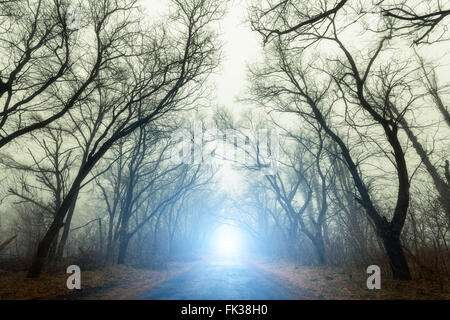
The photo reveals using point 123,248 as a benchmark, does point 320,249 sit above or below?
below

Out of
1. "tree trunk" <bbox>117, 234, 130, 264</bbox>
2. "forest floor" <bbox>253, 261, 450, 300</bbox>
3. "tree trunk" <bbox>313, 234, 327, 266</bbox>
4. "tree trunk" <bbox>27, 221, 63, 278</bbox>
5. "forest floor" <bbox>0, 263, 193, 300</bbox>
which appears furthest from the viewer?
"tree trunk" <bbox>313, 234, 327, 266</bbox>

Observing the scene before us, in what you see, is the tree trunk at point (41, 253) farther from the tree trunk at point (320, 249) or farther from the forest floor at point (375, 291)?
the tree trunk at point (320, 249)

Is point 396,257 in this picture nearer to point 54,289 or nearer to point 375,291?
point 375,291

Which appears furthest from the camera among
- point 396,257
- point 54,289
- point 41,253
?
point 41,253

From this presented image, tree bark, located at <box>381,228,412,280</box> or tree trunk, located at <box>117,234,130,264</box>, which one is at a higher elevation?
tree bark, located at <box>381,228,412,280</box>

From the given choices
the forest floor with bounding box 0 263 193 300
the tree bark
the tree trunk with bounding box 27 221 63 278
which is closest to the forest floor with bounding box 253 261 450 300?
the tree bark

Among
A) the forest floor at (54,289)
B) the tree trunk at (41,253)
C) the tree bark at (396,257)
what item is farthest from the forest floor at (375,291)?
the tree trunk at (41,253)

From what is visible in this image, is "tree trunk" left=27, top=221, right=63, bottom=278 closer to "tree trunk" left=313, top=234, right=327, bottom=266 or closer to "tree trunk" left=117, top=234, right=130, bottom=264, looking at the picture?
"tree trunk" left=117, top=234, right=130, bottom=264

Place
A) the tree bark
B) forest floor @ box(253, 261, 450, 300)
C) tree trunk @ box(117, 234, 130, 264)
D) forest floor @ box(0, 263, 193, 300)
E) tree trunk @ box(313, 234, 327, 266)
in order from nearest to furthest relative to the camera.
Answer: forest floor @ box(253, 261, 450, 300), forest floor @ box(0, 263, 193, 300), the tree bark, tree trunk @ box(117, 234, 130, 264), tree trunk @ box(313, 234, 327, 266)

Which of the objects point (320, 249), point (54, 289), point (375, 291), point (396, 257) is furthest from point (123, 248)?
point (396, 257)
